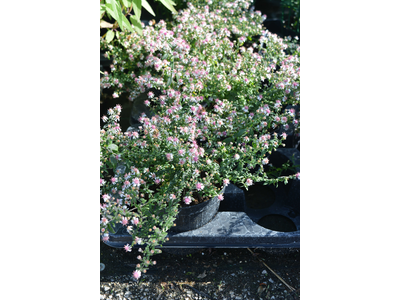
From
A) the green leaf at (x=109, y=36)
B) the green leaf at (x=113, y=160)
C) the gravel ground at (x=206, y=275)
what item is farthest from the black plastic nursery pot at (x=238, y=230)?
the green leaf at (x=109, y=36)

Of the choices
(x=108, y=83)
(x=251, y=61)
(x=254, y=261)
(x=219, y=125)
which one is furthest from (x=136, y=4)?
(x=254, y=261)

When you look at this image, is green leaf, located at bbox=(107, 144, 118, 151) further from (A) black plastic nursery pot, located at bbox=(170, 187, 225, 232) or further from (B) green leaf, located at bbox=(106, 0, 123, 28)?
(B) green leaf, located at bbox=(106, 0, 123, 28)

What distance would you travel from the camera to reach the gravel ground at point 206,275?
64.1 inches

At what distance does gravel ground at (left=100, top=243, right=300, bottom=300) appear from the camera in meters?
1.63

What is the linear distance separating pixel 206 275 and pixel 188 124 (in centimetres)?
77

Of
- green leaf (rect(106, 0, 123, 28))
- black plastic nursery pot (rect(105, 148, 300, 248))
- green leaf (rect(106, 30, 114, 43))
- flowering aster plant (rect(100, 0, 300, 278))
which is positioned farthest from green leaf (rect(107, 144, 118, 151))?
green leaf (rect(106, 30, 114, 43))

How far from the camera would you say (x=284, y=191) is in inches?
84.0

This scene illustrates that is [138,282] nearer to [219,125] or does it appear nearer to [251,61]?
[219,125]

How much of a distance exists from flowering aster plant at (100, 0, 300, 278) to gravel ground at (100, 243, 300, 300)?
0.49 ft

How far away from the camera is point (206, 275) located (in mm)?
1707

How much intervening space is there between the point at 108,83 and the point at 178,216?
1040mm

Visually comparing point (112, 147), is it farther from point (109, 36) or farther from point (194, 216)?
point (109, 36)

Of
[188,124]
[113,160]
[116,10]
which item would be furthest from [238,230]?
[116,10]

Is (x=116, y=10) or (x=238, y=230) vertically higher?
(x=116, y=10)
